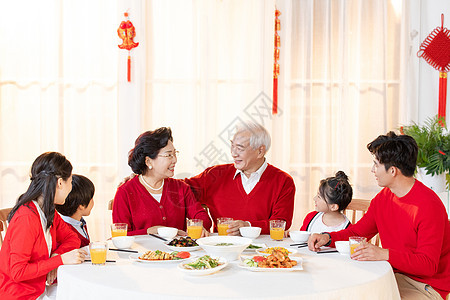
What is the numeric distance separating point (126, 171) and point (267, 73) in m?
1.43

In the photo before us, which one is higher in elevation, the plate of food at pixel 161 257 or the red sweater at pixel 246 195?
the red sweater at pixel 246 195

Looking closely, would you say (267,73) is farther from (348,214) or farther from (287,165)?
(348,214)

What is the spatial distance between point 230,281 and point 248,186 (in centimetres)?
137

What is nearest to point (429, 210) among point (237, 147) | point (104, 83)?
point (237, 147)

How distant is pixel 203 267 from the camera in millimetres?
1769

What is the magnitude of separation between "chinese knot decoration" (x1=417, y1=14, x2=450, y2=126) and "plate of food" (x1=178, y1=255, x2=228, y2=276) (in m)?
3.07

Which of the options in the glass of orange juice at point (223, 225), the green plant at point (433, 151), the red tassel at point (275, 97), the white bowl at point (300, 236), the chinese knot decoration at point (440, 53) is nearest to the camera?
the white bowl at point (300, 236)

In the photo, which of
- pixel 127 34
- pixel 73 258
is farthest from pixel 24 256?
pixel 127 34

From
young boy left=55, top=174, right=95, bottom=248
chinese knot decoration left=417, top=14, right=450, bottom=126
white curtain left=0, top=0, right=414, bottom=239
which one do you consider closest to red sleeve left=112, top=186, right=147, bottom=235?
young boy left=55, top=174, right=95, bottom=248

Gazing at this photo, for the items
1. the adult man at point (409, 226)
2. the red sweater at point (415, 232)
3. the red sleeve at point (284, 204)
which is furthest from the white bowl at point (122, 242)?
the red sleeve at point (284, 204)

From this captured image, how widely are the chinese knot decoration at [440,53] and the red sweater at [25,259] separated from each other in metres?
3.36

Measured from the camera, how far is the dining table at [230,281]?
1597mm

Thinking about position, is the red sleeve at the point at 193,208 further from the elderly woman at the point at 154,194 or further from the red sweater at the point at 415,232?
the red sweater at the point at 415,232

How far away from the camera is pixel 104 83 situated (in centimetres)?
441
